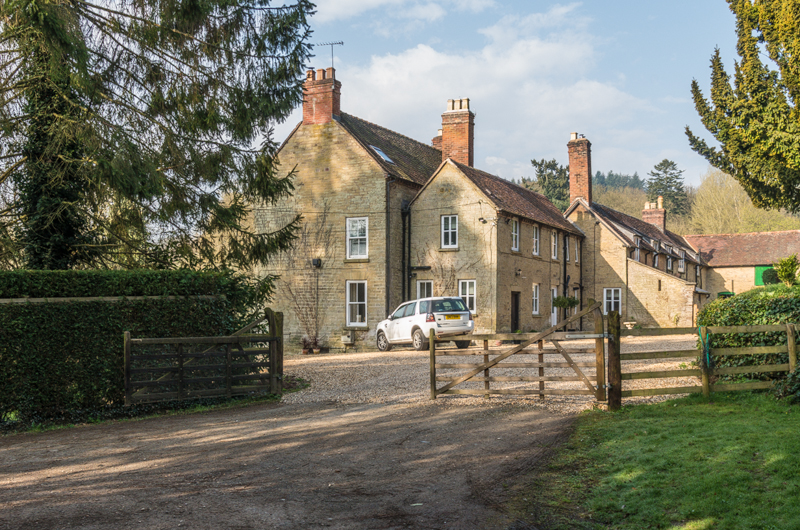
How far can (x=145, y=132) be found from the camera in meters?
14.5

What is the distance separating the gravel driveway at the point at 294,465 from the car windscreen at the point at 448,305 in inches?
392

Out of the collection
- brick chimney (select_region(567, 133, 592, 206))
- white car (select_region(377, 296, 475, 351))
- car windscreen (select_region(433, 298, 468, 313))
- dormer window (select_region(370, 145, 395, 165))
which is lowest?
white car (select_region(377, 296, 475, 351))

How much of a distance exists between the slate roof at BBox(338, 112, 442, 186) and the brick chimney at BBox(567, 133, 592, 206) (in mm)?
8306

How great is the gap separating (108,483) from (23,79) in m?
9.58

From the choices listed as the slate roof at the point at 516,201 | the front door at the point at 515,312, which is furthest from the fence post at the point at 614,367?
the front door at the point at 515,312

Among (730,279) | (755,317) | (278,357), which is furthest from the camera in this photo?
A: (730,279)

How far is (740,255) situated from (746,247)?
0.95m

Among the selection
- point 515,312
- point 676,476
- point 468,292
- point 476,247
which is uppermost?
point 476,247

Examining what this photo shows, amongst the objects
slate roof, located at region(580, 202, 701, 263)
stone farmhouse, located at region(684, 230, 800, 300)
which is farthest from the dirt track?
stone farmhouse, located at region(684, 230, 800, 300)

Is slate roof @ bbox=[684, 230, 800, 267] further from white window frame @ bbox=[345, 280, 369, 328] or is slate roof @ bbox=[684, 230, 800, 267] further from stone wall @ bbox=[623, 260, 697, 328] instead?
white window frame @ bbox=[345, 280, 369, 328]

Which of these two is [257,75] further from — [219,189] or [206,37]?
[219,189]

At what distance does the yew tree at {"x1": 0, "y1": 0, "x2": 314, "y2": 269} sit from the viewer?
42.5ft

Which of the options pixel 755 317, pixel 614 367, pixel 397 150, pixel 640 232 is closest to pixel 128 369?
pixel 614 367

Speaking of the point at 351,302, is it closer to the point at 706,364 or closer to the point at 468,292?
the point at 468,292
